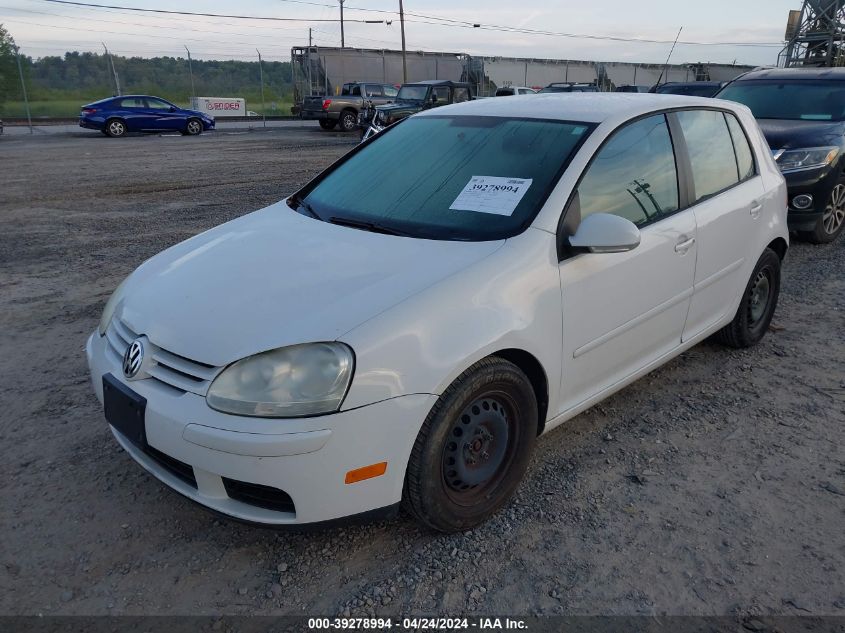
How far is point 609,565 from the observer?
2498mm

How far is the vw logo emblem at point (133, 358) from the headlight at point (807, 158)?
649 cm

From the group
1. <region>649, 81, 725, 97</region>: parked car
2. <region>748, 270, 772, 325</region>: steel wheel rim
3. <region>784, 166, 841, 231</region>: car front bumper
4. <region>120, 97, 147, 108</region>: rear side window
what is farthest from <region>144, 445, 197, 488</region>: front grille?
<region>120, 97, 147, 108</region>: rear side window

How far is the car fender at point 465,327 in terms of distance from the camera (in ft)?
7.27

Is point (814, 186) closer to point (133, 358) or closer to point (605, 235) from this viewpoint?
point (605, 235)

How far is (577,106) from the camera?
3.36m

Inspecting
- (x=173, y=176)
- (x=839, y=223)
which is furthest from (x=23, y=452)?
(x=173, y=176)

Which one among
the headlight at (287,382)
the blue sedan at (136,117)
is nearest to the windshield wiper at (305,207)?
the headlight at (287,382)

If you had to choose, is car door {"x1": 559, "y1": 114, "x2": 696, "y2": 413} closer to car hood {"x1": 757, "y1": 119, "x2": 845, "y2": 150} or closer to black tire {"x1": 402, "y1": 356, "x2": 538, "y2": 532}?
black tire {"x1": 402, "y1": 356, "x2": 538, "y2": 532}

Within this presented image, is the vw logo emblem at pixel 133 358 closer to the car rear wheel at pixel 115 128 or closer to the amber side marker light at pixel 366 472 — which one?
the amber side marker light at pixel 366 472

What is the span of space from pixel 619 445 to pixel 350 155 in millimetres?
2145

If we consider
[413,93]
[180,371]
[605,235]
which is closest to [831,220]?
[605,235]

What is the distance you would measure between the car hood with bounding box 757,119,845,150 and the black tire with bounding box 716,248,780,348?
3118 mm

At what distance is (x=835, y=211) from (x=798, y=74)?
1.88 meters

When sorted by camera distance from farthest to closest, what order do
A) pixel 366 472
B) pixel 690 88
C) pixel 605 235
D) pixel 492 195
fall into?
pixel 690 88 → pixel 492 195 → pixel 605 235 → pixel 366 472
